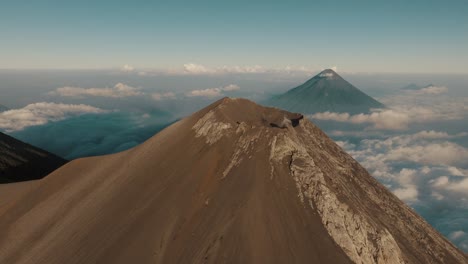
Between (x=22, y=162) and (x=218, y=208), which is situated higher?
(x=218, y=208)

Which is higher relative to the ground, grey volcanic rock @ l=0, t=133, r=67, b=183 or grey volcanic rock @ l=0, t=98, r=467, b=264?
grey volcanic rock @ l=0, t=98, r=467, b=264

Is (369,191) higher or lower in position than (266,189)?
lower

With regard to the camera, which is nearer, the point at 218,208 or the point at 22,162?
the point at 218,208

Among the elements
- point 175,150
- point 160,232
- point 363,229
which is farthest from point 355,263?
point 175,150

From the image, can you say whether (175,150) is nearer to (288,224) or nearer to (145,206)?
(145,206)
